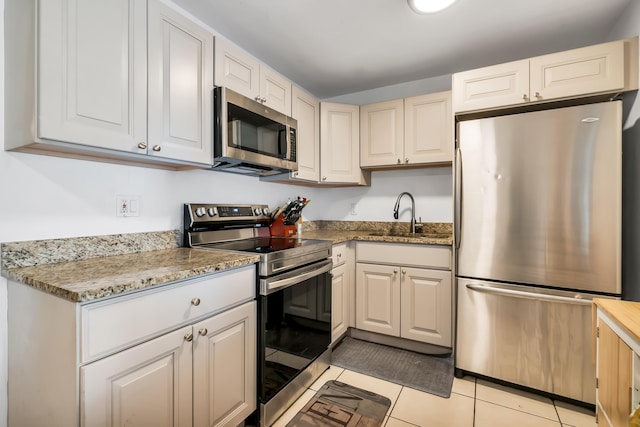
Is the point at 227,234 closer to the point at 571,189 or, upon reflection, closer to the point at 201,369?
the point at 201,369

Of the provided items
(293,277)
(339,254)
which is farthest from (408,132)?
(293,277)

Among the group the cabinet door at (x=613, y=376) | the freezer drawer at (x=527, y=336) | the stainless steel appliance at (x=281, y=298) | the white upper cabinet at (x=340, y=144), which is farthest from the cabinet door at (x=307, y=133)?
the cabinet door at (x=613, y=376)

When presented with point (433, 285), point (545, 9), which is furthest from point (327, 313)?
point (545, 9)

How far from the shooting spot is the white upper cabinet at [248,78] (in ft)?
5.30

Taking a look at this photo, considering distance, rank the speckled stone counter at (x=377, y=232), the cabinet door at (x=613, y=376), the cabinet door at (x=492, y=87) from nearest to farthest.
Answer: the cabinet door at (x=613, y=376)
the cabinet door at (x=492, y=87)
the speckled stone counter at (x=377, y=232)

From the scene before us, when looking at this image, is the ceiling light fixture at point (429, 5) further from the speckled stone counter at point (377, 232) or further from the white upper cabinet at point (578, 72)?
the speckled stone counter at point (377, 232)

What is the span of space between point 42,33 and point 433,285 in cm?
249

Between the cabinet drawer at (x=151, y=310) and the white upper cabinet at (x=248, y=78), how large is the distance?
1.10 meters

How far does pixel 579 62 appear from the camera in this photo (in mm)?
1679

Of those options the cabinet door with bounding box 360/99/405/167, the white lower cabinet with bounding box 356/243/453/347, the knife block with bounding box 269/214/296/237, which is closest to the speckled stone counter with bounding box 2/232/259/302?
the knife block with bounding box 269/214/296/237

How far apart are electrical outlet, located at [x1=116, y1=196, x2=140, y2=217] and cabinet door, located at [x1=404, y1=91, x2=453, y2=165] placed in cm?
205

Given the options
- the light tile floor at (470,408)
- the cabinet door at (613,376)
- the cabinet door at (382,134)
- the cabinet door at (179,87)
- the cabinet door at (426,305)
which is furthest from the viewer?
the cabinet door at (382,134)

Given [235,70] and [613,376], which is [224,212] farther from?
[613,376]

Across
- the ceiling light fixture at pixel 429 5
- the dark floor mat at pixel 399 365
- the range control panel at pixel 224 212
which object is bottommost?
the dark floor mat at pixel 399 365
